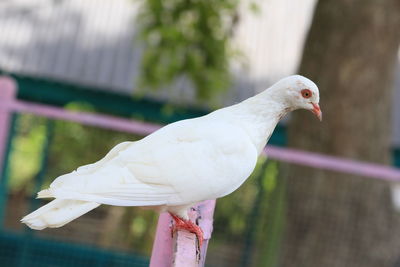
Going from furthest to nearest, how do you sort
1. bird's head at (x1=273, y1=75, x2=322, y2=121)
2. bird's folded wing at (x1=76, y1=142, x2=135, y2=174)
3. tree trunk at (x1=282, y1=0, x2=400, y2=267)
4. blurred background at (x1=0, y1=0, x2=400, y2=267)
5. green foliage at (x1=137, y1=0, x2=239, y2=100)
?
green foliage at (x1=137, y1=0, x2=239, y2=100) → tree trunk at (x1=282, y1=0, x2=400, y2=267) → blurred background at (x1=0, y1=0, x2=400, y2=267) → bird's head at (x1=273, y1=75, x2=322, y2=121) → bird's folded wing at (x1=76, y1=142, x2=135, y2=174)

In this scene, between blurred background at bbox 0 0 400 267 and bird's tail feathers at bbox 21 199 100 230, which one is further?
blurred background at bbox 0 0 400 267

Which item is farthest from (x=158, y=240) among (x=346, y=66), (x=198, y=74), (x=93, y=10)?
(x=93, y=10)

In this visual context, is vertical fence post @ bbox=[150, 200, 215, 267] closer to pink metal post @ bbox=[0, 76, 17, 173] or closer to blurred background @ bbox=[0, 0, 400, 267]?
blurred background @ bbox=[0, 0, 400, 267]

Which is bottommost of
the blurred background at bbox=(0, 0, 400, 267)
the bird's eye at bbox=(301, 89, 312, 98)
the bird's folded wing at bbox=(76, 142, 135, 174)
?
the blurred background at bbox=(0, 0, 400, 267)

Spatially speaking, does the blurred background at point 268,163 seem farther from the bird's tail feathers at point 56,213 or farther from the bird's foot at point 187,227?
the bird's tail feathers at point 56,213

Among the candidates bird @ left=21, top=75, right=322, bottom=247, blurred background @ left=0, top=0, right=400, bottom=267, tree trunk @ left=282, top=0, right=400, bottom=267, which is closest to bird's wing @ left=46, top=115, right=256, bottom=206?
bird @ left=21, top=75, right=322, bottom=247

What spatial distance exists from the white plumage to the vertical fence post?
0.09 meters

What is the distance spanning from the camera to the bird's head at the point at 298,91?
2.50 metres

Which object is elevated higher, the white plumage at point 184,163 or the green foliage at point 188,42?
the white plumage at point 184,163

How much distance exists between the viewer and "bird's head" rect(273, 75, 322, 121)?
250cm

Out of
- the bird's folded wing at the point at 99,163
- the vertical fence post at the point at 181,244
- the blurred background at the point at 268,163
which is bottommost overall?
the blurred background at the point at 268,163

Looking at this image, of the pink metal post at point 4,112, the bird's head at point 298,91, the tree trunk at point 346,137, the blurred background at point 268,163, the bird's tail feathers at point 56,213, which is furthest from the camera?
the tree trunk at point 346,137

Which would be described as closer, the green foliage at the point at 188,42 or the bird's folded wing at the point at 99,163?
the bird's folded wing at the point at 99,163

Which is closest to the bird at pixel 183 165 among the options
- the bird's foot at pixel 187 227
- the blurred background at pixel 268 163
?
the bird's foot at pixel 187 227
